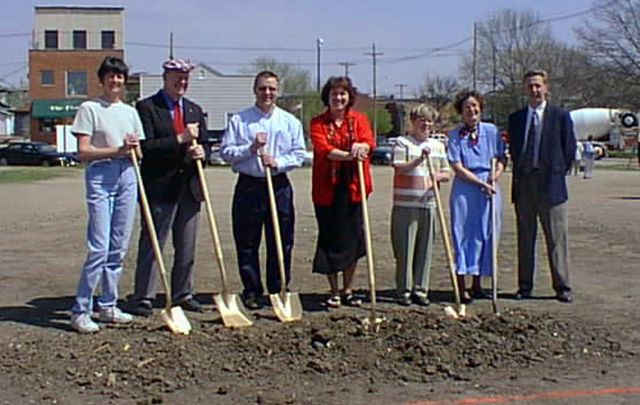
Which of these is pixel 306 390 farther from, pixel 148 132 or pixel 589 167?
pixel 589 167

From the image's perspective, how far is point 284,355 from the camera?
7.30m

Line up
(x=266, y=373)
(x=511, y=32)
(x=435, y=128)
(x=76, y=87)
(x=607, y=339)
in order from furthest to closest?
(x=511, y=32) < (x=76, y=87) < (x=435, y=128) < (x=607, y=339) < (x=266, y=373)

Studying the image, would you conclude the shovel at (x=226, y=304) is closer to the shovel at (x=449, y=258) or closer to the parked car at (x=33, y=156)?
the shovel at (x=449, y=258)

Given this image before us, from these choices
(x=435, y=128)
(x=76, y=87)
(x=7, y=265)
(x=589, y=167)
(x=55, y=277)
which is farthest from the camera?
(x=76, y=87)

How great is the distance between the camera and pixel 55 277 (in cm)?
1127

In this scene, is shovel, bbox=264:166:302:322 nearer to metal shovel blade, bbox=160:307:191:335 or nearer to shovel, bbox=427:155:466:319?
metal shovel blade, bbox=160:307:191:335

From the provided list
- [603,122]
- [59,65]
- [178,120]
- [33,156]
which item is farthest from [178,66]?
[59,65]

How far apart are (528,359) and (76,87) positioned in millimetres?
76642

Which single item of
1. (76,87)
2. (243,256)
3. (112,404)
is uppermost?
(76,87)

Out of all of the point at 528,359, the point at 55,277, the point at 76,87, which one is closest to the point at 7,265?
the point at 55,277

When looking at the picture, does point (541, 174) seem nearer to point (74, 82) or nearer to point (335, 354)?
point (335, 354)

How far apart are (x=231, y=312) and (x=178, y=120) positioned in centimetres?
162

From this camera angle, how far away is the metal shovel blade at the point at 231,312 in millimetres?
8172

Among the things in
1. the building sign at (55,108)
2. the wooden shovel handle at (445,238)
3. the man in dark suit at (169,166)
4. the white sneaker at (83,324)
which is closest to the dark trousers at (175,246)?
the man in dark suit at (169,166)
